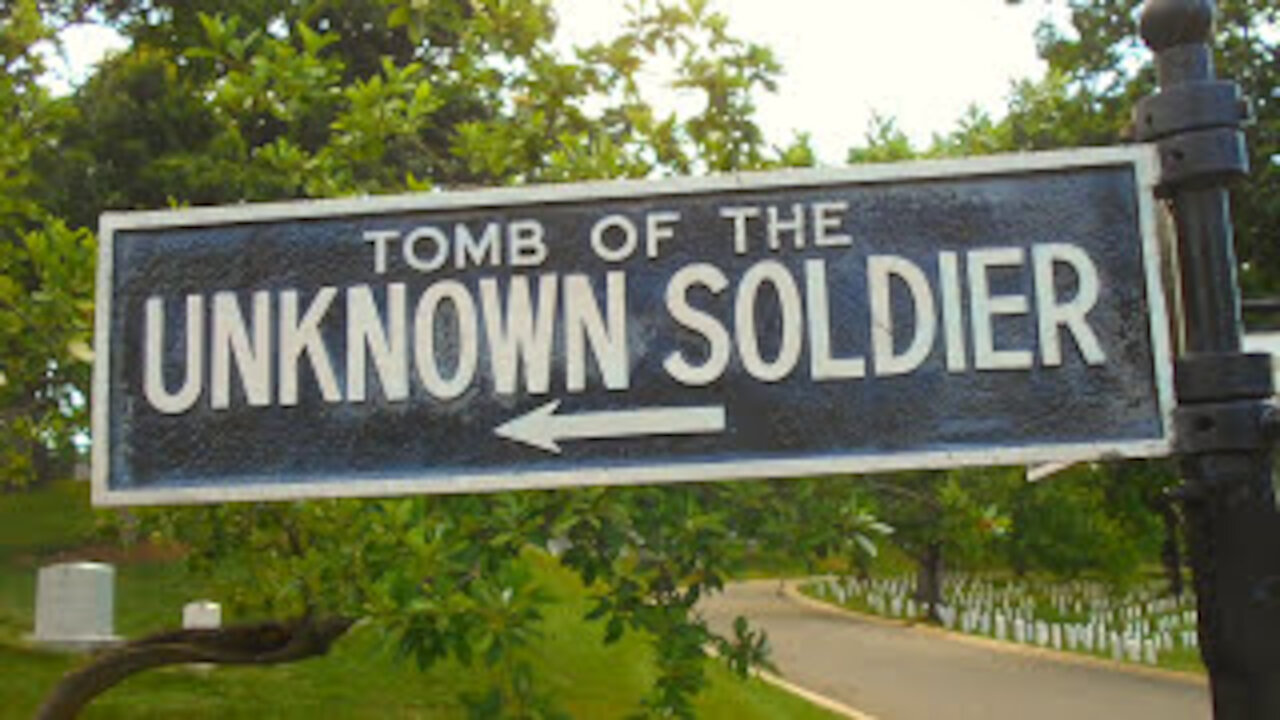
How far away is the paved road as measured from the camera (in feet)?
54.0

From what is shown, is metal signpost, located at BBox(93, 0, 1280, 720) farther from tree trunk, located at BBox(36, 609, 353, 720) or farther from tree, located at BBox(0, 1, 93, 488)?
tree trunk, located at BBox(36, 609, 353, 720)

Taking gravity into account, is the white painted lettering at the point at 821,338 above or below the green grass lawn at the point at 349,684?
above

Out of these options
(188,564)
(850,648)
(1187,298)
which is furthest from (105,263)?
(850,648)

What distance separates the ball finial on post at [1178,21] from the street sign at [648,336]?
217 millimetres

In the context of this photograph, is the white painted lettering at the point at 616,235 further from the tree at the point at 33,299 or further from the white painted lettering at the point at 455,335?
the tree at the point at 33,299

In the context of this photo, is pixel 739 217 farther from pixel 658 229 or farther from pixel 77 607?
pixel 77 607

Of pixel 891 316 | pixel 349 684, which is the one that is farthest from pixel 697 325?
pixel 349 684

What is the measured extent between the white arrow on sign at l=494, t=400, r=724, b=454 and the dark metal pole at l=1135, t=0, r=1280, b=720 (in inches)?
25.9

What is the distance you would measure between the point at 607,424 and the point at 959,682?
1881 centimetres

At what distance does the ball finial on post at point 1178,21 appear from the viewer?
186 cm

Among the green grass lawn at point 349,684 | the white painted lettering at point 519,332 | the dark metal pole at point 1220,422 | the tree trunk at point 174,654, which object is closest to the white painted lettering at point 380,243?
the white painted lettering at point 519,332

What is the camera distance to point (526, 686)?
10.2 ft

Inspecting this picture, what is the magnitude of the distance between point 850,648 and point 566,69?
2153cm

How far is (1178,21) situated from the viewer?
1.87 metres
